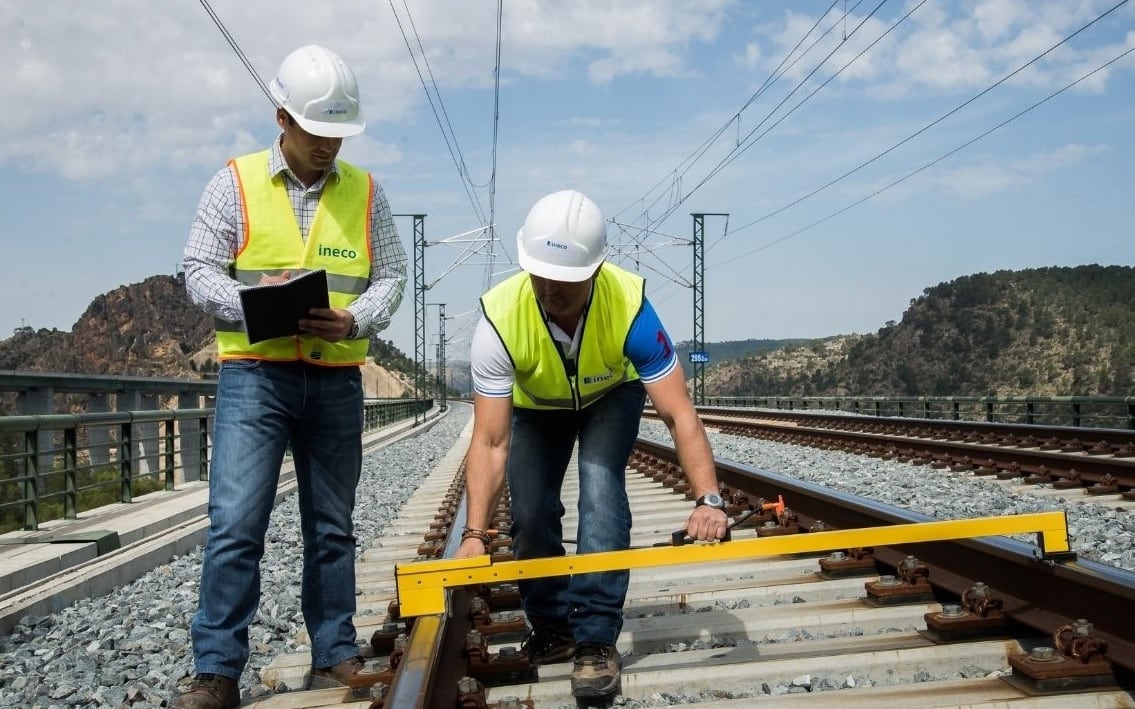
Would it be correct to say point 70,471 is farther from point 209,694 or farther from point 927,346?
point 927,346

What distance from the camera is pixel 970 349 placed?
252 ft

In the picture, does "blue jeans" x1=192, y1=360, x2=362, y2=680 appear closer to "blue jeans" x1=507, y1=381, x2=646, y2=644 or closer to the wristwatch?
"blue jeans" x1=507, y1=381, x2=646, y2=644

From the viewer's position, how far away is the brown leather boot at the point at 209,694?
11.6ft

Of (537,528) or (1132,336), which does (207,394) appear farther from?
(1132,336)

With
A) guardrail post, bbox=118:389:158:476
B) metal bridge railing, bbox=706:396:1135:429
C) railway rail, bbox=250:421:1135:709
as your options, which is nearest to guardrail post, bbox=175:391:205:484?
guardrail post, bbox=118:389:158:476

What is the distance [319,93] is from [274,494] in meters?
1.37

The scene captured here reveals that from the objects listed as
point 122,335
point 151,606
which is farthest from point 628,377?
point 122,335

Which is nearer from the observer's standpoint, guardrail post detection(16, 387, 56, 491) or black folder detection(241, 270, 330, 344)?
black folder detection(241, 270, 330, 344)

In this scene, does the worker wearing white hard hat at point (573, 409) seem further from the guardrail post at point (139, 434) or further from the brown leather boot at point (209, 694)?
the guardrail post at point (139, 434)

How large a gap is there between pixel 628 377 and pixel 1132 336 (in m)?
68.2

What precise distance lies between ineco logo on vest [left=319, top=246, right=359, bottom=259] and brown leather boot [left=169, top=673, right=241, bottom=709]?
1469 mm

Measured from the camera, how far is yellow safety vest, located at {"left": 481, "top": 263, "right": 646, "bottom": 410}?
12.4 feet

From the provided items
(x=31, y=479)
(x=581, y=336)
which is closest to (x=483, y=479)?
(x=581, y=336)

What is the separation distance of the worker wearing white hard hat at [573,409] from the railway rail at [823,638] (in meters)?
0.16
